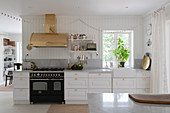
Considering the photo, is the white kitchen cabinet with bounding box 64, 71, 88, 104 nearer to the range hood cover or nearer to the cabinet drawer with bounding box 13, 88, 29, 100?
the range hood cover

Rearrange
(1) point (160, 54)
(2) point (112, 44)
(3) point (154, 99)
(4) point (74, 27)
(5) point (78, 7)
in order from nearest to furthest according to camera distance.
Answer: (3) point (154, 99), (1) point (160, 54), (5) point (78, 7), (4) point (74, 27), (2) point (112, 44)

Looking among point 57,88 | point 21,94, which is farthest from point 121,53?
point 21,94

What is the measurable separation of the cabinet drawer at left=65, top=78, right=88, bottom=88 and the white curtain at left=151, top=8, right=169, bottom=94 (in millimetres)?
1748

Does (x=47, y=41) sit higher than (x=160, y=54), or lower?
higher

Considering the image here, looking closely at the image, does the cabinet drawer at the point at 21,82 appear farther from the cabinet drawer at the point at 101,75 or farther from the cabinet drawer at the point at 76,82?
the cabinet drawer at the point at 101,75

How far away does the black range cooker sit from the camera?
411cm

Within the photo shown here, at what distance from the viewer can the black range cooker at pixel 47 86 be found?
13.5 ft

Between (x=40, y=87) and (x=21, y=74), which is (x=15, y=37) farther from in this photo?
(x=40, y=87)

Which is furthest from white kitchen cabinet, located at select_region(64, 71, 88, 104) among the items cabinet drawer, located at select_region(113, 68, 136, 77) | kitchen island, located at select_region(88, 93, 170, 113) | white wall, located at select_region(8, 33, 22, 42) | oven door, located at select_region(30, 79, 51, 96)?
white wall, located at select_region(8, 33, 22, 42)

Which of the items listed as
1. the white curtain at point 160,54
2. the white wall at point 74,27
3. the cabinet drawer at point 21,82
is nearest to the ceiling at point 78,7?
the white wall at point 74,27

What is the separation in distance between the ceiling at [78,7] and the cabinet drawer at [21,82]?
73.0 inches

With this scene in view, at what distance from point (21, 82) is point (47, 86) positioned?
0.71 m

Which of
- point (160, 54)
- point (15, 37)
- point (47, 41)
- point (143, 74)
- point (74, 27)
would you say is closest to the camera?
point (160, 54)

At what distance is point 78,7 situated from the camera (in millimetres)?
3867
